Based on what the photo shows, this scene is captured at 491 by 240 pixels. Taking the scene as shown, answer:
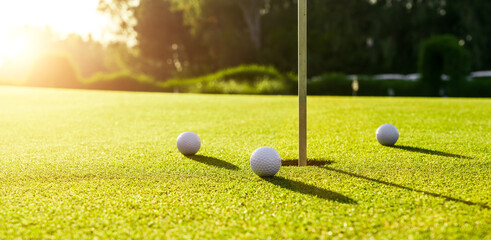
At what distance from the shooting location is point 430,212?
3.27m

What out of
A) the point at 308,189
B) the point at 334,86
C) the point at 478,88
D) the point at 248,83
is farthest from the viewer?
the point at 248,83

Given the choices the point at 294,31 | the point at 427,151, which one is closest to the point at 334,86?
the point at 294,31

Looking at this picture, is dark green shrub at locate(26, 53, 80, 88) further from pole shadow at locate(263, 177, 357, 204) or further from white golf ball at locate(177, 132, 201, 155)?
pole shadow at locate(263, 177, 357, 204)

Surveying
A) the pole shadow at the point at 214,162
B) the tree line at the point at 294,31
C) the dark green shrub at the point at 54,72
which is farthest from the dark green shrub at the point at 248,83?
the pole shadow at the point at 214,162

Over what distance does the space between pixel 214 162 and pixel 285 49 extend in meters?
42.3

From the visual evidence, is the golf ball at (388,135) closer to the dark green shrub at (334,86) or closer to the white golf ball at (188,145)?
the white golf ball at (188,145)

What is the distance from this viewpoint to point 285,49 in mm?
46531

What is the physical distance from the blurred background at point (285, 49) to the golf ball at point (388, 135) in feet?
69.1

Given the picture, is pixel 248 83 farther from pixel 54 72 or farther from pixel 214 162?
pixel 214 162

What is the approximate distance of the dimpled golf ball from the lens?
14.3 ft

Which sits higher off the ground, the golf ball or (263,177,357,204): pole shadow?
the golf ball

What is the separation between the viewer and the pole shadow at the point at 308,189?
3680 mm

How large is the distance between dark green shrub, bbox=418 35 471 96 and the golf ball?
72.9 ft

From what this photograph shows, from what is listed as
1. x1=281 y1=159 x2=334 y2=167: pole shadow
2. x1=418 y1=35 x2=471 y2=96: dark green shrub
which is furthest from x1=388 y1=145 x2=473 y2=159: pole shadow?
x1=418 y1=35 x2=471 y2=96: dark green shrub
